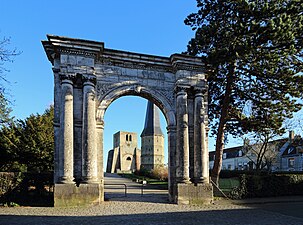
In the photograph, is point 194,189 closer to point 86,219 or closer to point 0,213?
point 86,219

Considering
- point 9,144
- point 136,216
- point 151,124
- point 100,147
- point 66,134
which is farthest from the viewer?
point 151,124

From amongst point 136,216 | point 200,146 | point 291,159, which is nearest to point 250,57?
point 200,146

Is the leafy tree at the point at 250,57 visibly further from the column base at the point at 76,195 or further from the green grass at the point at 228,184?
the column base at the point at 76,195

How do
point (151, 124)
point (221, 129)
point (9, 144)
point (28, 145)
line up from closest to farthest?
1. point (221, 129)
2. point (9, 144)
3. point (28, 145)
4. point (151, 124)

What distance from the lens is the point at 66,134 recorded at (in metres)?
10.3

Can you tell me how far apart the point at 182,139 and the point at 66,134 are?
180 inches

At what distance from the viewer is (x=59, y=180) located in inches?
401

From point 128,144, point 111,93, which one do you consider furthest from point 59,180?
point 128,144

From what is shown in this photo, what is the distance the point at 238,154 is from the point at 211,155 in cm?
621

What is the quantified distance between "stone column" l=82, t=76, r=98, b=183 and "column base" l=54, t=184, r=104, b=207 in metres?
0.30

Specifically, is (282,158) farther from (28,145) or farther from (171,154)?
(28,145)

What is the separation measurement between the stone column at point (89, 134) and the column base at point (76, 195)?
0.30 metres

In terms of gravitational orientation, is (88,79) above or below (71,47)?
below

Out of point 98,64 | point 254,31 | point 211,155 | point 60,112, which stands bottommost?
point 211,155
